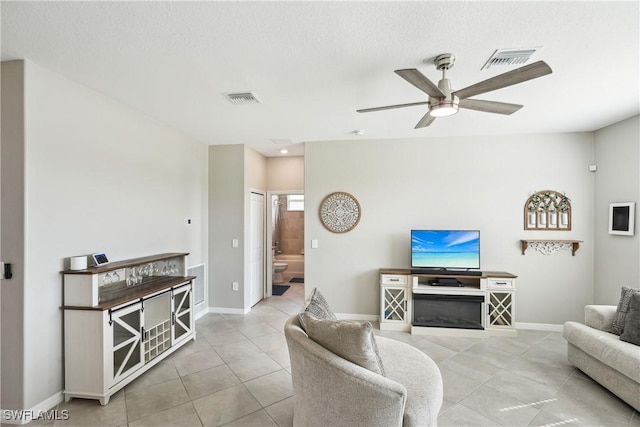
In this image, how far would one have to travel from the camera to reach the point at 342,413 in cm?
159

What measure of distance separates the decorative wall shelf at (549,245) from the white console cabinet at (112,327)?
4.56 metres

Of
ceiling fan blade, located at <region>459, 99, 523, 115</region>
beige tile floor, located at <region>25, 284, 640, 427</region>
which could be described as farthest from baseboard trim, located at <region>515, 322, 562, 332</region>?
ceiling fan blade, located at <region>459, 99, 523, 115</region>

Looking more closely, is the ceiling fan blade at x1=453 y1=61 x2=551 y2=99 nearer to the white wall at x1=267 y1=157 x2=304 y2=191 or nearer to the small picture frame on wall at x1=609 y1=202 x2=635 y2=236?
the small picture frame on wall at x1=609 y1=202 x2=635 y2=236

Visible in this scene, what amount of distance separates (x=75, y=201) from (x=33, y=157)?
0.46 meters

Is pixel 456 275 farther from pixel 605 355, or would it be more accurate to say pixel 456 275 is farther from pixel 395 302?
pixel 605 355

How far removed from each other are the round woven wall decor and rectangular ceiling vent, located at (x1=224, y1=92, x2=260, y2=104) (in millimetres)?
1968

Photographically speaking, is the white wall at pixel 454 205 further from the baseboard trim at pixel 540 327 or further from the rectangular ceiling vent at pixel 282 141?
the rectangular ceiling vent at pixel 282 141

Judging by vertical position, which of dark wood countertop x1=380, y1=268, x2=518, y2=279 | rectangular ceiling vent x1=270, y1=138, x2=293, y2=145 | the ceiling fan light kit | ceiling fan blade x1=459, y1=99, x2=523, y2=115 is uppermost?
rectangular ceiling vent x1=270, y1=138, x2=293, y2=145

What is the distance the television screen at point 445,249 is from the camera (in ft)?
12.8

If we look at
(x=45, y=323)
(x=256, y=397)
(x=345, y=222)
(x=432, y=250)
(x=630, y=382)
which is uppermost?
(x=345, y=222)

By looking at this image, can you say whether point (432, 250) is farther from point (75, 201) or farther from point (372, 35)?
point (75, 201)

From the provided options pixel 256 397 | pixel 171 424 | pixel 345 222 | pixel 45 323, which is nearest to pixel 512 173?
pixel 345 222

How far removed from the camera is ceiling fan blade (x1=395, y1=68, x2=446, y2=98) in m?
1.76

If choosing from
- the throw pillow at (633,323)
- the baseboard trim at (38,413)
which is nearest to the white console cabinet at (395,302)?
the throw pillow at (633,323)
